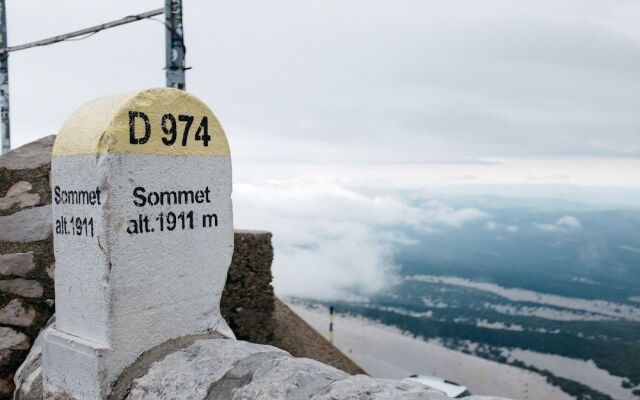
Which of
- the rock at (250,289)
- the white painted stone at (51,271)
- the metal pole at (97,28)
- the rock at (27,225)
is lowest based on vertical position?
the rock at (250,289)

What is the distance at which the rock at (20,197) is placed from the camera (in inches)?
238

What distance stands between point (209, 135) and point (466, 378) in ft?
358

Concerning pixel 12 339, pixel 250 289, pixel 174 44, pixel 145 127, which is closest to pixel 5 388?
pixel 12 339

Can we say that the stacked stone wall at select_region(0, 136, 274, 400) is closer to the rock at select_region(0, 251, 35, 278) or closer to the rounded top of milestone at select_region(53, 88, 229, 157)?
the rock at select_region(0, 251, 35, 278)

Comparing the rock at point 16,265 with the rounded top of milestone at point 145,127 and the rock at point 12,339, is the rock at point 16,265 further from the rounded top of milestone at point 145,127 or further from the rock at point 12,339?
the rounded top of milestone at point 145,127

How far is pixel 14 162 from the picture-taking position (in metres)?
6.45

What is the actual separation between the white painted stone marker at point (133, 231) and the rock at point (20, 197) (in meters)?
2.23

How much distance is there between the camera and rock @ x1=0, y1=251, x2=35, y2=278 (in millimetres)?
5488

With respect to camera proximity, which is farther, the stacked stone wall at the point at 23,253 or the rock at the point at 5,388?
the stacked stone wall at the point at 23,253

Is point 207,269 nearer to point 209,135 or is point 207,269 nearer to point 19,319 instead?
point 209,135

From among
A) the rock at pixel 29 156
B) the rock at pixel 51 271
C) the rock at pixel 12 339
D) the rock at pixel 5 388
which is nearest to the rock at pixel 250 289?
the rock at pixel 29 156

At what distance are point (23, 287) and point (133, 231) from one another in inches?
94.9

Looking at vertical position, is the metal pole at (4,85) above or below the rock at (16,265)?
above

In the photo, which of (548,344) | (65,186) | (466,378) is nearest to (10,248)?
(65,186)
